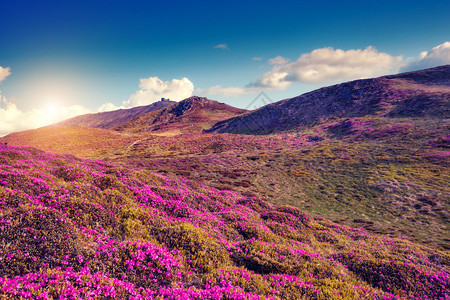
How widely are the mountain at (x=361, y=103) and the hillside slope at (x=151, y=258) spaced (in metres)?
83.2

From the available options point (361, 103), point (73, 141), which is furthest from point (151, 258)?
point (361, 103)

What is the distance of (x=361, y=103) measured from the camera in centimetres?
10356

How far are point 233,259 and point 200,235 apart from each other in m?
1.84

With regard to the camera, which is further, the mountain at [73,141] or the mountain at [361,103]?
the mountain at [361,103]

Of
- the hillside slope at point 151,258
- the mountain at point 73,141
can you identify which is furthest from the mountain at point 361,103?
the hillside slope at point 151,258

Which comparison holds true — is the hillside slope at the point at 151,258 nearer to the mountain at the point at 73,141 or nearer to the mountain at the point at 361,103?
the mountain at the point at 73,141

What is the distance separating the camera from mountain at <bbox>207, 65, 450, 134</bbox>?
76688 millimetres

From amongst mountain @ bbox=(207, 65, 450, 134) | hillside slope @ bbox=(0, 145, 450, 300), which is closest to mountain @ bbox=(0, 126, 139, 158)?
hillside slope @ bbox=(0, 145, 450, 300)

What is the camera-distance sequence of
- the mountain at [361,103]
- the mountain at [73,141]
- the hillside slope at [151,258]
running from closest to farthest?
the hillside slope at [151,258] < the mountain at [73,141] < the mountain at [361,103]

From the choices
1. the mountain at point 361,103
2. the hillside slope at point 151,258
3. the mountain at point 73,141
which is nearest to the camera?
the hillside slope at point 151,258

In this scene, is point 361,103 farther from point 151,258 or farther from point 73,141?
point 73,141

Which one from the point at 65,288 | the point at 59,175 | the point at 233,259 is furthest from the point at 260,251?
the point at 59,175

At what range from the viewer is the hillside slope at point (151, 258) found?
545 cm

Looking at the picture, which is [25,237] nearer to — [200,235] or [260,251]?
[200,235]
